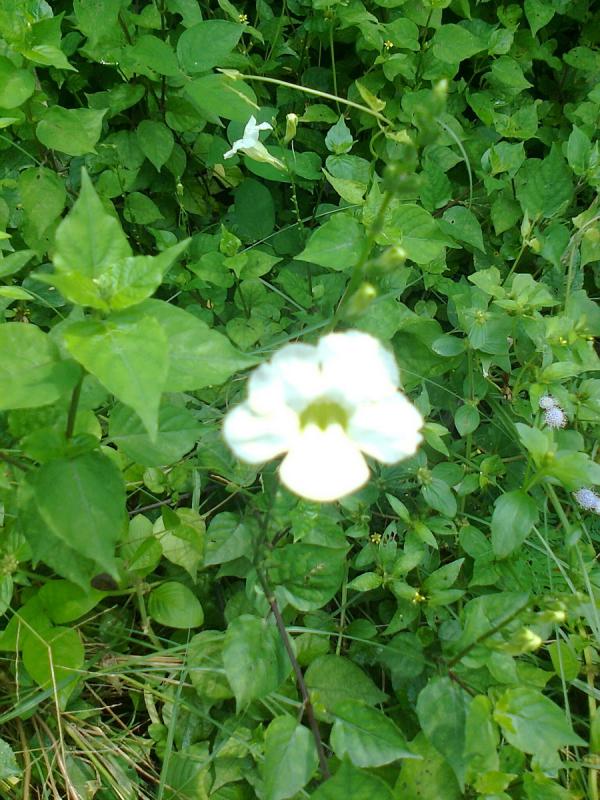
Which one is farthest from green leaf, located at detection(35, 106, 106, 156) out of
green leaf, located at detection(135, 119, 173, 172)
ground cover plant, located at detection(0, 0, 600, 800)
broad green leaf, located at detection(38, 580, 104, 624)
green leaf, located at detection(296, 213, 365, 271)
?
broad green leaf, located at detection(38, 580, 104, 624)

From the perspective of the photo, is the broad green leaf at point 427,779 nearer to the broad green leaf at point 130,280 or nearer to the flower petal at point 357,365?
the flower petal at point 357,365

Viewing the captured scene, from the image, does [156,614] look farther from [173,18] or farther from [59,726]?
[173,18]

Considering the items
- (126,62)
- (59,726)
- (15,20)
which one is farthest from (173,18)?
(59,726)

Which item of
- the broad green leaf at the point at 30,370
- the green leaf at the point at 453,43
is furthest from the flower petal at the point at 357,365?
the green leaf at the point at 453,43

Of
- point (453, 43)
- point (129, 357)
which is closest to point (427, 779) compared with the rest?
point (129, 357)

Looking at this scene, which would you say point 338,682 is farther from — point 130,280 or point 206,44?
point 206,44

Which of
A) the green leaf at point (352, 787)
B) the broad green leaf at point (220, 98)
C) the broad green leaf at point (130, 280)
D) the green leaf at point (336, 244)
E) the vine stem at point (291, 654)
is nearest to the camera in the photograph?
the broad green leaf at point (130, 280)

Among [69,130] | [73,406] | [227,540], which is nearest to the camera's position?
[73,406]
